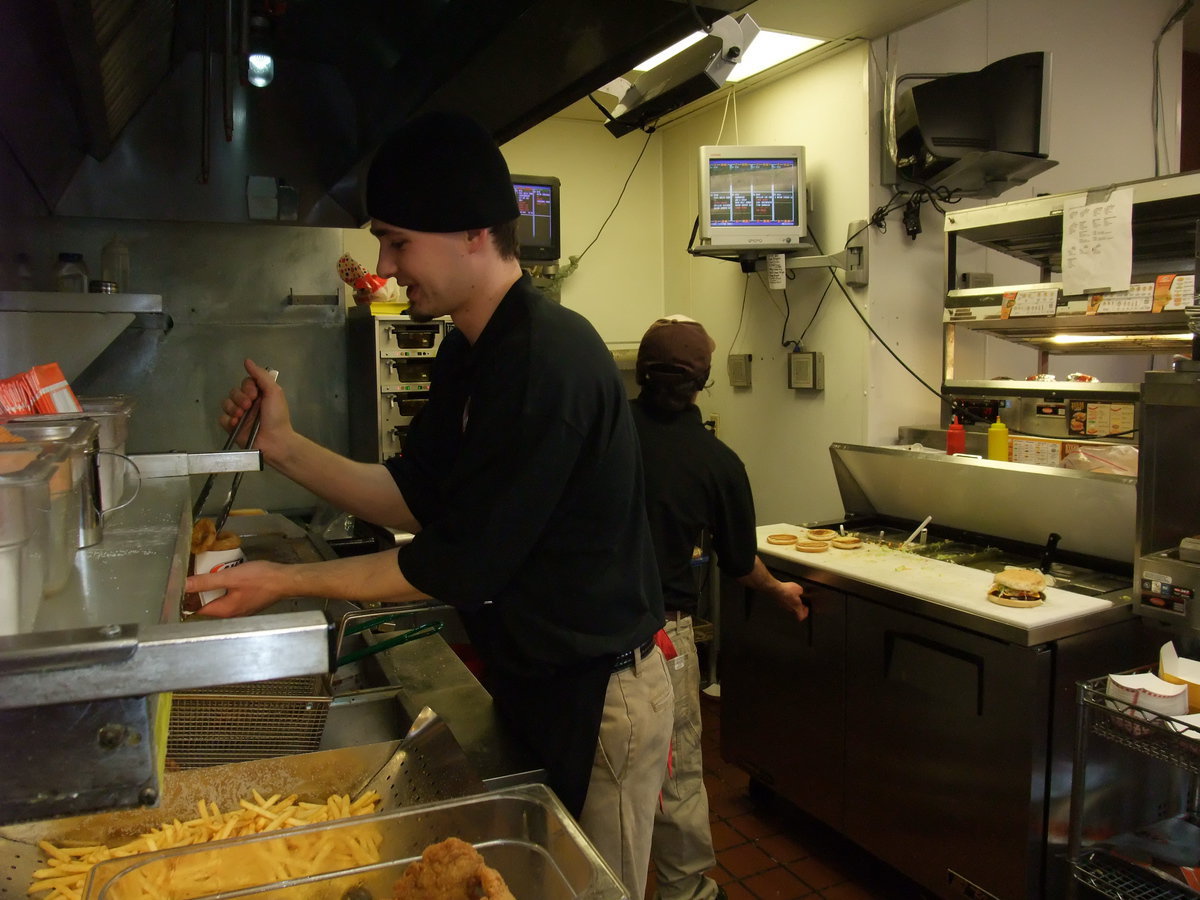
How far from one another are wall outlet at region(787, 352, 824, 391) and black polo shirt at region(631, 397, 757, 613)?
1.61 meters

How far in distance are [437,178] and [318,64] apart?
1.40m

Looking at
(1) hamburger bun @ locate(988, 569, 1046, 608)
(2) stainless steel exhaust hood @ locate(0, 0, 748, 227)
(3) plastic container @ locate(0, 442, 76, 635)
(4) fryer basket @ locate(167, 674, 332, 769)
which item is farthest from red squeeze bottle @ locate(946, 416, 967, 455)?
(3) plastic container @ locate(0, 442, 76, 635)

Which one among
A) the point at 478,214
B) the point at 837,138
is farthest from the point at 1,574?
the point at 837,138

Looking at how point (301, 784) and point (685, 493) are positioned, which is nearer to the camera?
point (301, 784)

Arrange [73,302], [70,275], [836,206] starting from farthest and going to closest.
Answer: [836,206]
[70,275]
[73,302]

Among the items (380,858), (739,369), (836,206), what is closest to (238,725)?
(380,858)

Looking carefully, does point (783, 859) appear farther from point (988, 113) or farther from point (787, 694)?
point (988, 113)

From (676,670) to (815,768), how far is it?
0.74m

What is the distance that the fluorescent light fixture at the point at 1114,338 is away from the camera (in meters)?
3.03

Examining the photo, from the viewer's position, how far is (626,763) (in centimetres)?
162

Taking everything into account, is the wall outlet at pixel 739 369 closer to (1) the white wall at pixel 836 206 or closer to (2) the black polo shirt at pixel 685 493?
(1) the white wall at pixel 836 206

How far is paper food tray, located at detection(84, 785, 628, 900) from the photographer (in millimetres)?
979

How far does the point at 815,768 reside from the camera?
2.87 m

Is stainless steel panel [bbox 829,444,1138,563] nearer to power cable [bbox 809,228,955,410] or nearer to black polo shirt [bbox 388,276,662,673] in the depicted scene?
power cable [bbox 809,228,955,410]
